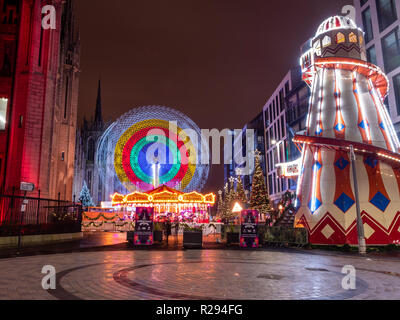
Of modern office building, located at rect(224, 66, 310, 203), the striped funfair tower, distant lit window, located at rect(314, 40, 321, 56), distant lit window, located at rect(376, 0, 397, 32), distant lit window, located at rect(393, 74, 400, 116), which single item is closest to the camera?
the striped funfair tower

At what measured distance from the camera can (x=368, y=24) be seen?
4028 centimetres

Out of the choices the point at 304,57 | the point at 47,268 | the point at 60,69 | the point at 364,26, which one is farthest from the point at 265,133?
the point at 47,268

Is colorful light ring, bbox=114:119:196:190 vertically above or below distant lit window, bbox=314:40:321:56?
below

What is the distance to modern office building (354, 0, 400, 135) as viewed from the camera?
34.5 meters

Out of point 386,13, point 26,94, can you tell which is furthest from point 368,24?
point 26,94

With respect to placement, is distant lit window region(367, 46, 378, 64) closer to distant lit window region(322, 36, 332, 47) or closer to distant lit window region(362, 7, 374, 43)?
distant lit window region(362, 7, 374, 43)

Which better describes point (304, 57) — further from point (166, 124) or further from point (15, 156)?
point (15, 156)

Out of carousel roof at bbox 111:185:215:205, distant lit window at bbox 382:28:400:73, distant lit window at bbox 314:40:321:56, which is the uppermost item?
distant lit window at bbox 382:28:400:73

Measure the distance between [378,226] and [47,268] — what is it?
1580cm

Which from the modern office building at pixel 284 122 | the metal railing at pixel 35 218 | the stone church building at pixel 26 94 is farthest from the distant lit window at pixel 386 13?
the metal railing at pixel 35 218

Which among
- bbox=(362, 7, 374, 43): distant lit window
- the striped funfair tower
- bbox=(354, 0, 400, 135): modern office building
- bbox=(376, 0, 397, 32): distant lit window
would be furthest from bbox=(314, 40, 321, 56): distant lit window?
bbox=(362, 7, 374, 43): distant lit window

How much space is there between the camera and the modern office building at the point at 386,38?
34547mm

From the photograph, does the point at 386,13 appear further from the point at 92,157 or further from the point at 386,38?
A: the point at 92,157

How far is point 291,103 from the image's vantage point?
203 feet
